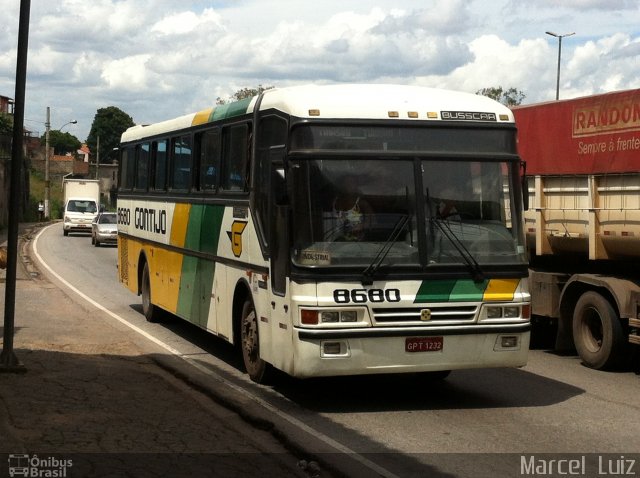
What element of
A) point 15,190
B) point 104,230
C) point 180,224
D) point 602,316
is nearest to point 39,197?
point 104,230

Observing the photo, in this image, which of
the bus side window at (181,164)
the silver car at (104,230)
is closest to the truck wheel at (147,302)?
the bus side window at (181,164)

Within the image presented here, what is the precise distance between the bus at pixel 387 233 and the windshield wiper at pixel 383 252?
0.5 inches

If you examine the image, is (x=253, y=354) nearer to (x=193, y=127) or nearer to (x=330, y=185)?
(x=330, y=185)

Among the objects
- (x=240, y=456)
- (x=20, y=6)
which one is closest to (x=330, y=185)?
(x=240, y=456)

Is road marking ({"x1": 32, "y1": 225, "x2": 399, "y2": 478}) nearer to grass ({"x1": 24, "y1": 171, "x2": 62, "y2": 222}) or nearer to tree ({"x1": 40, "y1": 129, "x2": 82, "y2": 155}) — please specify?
grass ({"x1": 24, "y1": 171, "x2": 62, "y2": 222})

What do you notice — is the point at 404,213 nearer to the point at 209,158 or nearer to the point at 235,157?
the point at 235,157

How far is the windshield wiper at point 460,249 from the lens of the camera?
9.98 metres

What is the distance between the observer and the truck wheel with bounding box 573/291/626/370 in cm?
1252

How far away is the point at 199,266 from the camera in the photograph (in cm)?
1364

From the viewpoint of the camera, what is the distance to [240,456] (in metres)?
7.88

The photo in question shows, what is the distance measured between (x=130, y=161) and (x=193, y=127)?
4.55 m

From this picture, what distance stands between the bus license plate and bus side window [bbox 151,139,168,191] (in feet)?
21.9

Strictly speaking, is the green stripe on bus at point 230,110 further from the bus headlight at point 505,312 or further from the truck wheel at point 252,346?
the bus headlight at point 505,312

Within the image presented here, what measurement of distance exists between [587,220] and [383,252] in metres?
3.87
